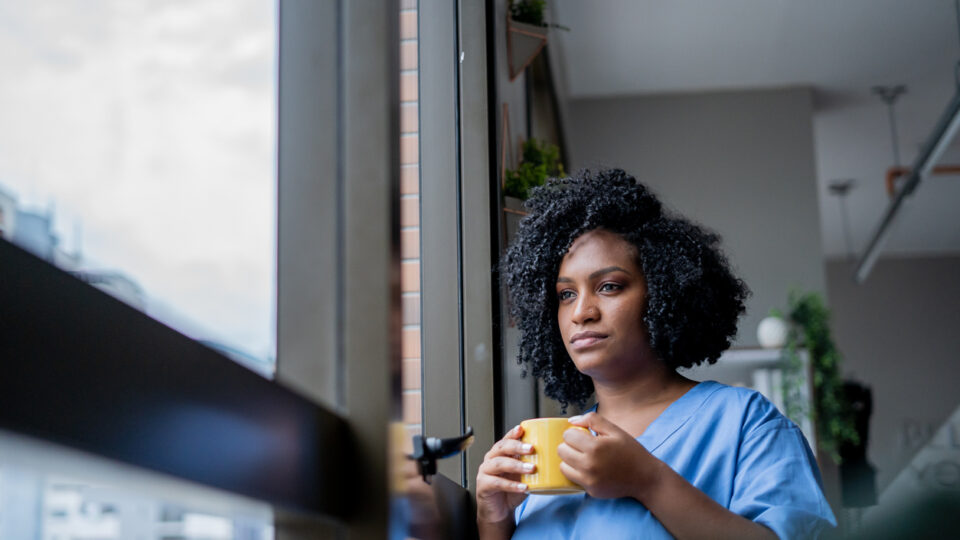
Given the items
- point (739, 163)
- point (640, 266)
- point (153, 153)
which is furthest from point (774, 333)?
point (153, 153)

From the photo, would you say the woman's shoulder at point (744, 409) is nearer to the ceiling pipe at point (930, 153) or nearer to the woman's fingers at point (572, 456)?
the woman's fingers at point (572, 456)

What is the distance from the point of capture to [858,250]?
31.3 ft

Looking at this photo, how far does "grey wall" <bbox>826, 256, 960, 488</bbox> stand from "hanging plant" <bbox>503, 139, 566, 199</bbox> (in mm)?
8093

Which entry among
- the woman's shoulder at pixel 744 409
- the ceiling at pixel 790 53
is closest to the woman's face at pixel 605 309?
the woman's shoulder at pixel 744 409

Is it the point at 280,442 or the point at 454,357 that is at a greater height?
the point at 454,357

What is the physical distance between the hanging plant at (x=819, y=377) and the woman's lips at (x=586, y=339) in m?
4.00

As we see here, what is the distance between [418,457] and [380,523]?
0.62ft

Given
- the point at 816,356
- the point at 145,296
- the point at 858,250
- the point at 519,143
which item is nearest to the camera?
the point at 145,296

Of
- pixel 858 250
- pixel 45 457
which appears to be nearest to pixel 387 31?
pixel 45 457

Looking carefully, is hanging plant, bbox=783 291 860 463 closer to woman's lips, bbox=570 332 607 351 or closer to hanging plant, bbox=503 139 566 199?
hanging plant, bbox=503 139 566 199

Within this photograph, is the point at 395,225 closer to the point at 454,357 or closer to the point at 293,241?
the point at 293,241

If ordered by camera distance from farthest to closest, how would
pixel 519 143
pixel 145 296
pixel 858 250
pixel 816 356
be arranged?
1. pixel 858 250
2. pixel 816 356
3. pixel 519 143
4. pixel 145 296

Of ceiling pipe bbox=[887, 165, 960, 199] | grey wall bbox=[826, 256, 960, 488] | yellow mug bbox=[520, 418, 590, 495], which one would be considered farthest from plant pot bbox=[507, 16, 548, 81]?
grey wall bbox=[826, 256, 960, 488]

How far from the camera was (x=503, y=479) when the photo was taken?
1114 millimetres
